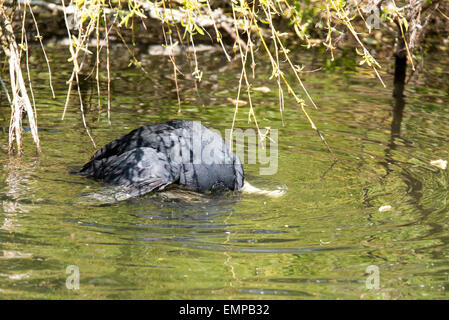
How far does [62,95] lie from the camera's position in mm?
8438

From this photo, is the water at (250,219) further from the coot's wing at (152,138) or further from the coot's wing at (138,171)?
the coot's wing at (152,138)

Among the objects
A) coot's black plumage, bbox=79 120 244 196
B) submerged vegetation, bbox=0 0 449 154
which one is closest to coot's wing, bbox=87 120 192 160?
coot's black plumage, bbox=79 120 244 196

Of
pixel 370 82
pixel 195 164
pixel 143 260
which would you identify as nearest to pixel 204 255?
pixel 143 260

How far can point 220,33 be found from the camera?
5191 millimetres

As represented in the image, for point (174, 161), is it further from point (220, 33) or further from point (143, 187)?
point (220, 33)

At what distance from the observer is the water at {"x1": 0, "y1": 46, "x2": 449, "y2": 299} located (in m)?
4.07

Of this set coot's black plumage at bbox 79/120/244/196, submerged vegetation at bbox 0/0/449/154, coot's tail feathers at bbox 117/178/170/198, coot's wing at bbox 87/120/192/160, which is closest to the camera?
submerged vegetation at bbox 0/0/449/154

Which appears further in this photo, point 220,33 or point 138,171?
point 138,171

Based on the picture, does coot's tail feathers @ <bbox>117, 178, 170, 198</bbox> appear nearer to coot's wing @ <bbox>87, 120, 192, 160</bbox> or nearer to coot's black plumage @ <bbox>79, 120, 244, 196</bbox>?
coot's black plumage @ <bbox>79, 120, 244, 196</bbox>

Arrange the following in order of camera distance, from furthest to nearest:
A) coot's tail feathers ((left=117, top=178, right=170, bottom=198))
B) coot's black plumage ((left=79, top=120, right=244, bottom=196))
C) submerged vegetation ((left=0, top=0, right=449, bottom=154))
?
1. coot's black plumage ((left=79, top=120, right=244, bottom=196))
2. coot's tail feathers ((left=117, top=178, right=170, bottom=198))
3. submerged vegetation ((left=0, top=0, right=449, bottom=154))

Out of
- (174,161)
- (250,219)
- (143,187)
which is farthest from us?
(174,161)

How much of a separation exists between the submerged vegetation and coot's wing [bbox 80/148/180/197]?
0.52m

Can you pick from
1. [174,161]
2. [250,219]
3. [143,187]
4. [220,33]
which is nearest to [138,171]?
[143,187]

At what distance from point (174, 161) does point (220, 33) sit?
128 cm
